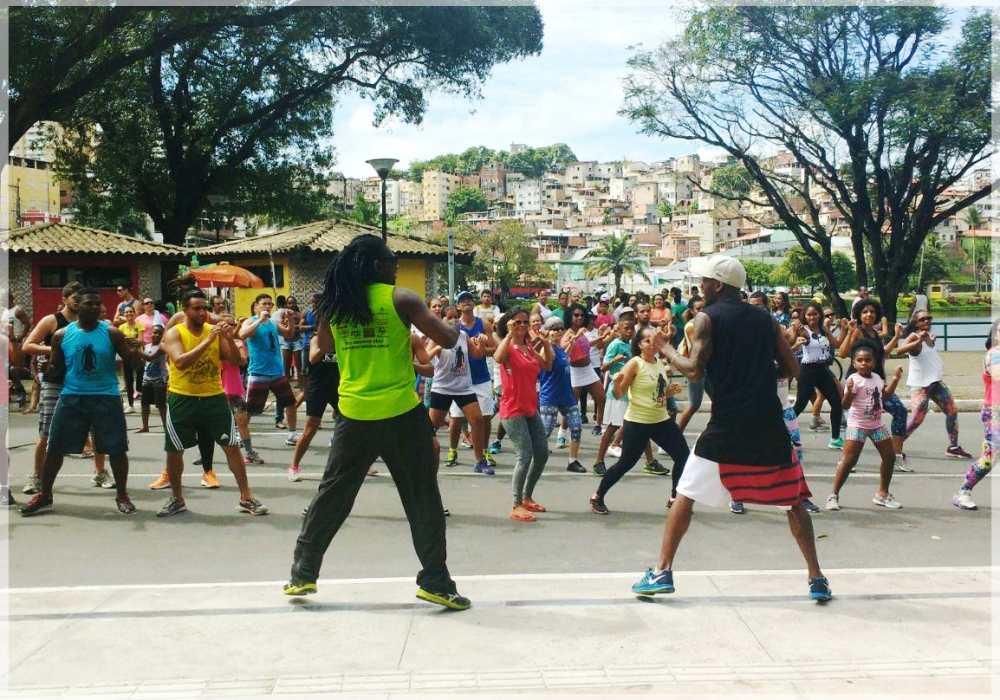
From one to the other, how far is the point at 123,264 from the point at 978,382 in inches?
891

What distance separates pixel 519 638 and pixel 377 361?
1541 millimetres

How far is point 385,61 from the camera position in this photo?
26859 mm

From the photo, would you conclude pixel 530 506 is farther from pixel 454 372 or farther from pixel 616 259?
pixel 616 259

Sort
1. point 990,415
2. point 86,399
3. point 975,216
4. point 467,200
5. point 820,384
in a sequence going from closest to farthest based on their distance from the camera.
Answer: point 990,415 < point 86,399 < point 820,384 < point 975,216 < point 467,200

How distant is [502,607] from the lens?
475cm

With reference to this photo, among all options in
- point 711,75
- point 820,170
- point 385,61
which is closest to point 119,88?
point 385,61

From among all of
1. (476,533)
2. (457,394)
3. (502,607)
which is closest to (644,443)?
(476,533)

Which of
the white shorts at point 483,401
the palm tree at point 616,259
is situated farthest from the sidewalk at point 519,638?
the palm tree at point 616,259

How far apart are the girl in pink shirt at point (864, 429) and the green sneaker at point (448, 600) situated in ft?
12.6

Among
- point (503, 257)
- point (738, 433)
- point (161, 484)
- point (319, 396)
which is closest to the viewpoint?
point (738, 433)

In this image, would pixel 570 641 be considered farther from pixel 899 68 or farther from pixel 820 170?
pixel 820 170

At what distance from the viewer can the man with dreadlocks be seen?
15.6 ft

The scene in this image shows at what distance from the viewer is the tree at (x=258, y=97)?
24.9 metres

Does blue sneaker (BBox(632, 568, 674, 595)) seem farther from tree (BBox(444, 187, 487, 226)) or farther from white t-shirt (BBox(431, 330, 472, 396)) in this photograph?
tree (BBox(444, 187, 487, 226))
